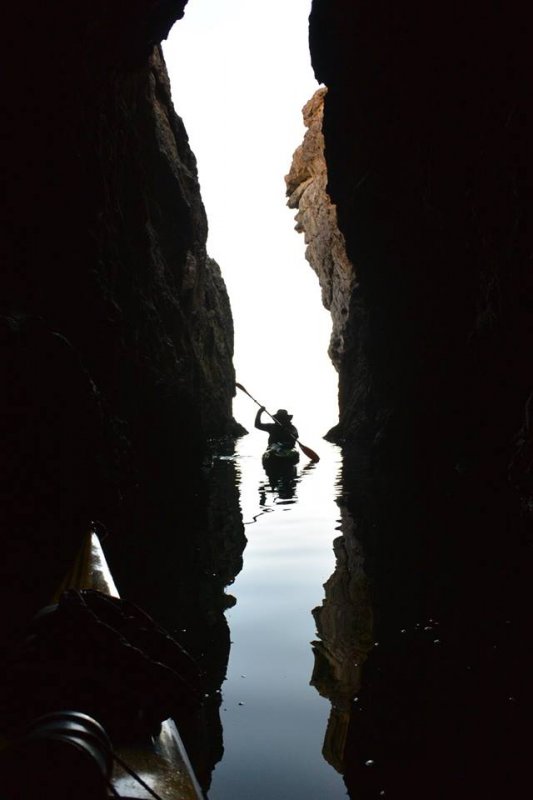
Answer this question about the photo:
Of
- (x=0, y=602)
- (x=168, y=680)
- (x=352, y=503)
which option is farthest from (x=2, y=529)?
(x=352, y=503)

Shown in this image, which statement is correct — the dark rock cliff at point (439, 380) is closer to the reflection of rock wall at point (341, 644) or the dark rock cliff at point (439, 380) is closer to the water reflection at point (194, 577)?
the reflection of rock wall at point (341, 644)

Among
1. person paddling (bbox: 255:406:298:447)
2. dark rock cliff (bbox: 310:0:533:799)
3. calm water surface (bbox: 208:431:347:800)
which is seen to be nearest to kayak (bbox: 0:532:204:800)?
calm water surface (bbox: 208:431:347:800)

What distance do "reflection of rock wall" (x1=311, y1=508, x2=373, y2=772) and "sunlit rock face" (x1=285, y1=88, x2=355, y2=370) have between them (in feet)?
87.1

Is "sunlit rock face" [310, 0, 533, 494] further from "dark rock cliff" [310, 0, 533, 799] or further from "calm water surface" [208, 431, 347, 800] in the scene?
"calm water surface" [208, 431, 347, 800]

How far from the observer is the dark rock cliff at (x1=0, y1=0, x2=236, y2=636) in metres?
7.69

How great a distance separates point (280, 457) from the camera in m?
19.4

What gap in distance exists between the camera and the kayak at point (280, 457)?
19.4 m

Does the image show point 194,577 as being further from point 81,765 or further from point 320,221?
point 320,221

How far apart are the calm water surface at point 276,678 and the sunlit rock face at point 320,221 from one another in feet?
82.9

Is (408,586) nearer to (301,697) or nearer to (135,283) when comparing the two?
(301,697)

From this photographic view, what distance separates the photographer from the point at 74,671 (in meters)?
2.12

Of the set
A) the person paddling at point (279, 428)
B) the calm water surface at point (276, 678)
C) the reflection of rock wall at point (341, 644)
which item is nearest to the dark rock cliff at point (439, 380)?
the reflection of rock wall at point (341, 644)

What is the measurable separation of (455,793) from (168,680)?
4.62 feet

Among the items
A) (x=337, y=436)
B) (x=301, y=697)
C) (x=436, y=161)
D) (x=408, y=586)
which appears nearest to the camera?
(x=301, y=697)
